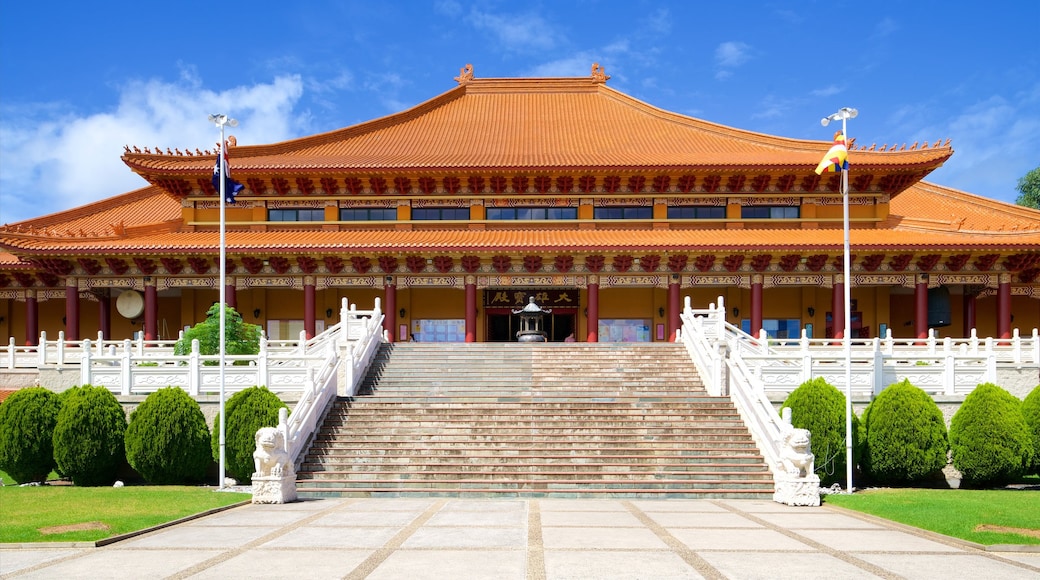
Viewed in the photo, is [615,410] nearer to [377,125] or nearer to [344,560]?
[344,560]

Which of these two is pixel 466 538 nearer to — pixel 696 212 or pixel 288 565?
pixel 288 565

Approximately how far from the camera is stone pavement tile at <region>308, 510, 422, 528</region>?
10.8 m

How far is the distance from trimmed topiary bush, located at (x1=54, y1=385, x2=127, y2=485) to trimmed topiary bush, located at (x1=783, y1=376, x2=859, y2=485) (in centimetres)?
1344

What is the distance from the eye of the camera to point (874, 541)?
31.5 ft

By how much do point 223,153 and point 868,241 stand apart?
18505 mm

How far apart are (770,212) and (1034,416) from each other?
1278 cm

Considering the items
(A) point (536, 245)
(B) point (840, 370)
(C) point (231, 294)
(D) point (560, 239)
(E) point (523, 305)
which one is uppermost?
(D) point (560, 239)

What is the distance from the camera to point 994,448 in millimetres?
14867

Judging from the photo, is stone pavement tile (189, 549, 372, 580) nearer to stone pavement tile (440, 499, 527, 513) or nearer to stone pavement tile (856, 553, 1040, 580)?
stone pavement tile (440, 499, 527, 513)

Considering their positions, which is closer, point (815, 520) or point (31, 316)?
point (815, 520)

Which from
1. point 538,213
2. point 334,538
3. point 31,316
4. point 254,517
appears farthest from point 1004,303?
point 31,316

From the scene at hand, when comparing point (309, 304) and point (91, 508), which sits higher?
point (309, 304)

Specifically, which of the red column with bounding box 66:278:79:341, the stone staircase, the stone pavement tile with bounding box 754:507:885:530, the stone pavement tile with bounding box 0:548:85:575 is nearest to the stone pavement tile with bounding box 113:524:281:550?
the stone pavement tile with bounding box 0:548:85:575

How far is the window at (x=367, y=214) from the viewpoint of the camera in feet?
89.5
